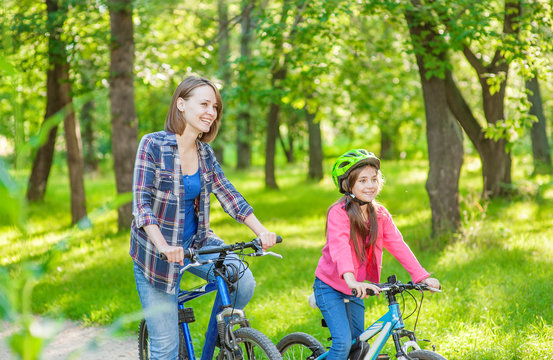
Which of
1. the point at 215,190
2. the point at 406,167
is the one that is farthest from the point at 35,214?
the point at 406,167

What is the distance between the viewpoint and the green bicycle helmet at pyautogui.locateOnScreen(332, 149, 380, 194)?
3.33m

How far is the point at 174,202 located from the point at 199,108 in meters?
0.53

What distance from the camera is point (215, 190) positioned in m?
3.63

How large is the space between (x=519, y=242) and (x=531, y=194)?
4097 millimetres

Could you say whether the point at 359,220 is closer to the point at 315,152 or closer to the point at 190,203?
the point at 190,203

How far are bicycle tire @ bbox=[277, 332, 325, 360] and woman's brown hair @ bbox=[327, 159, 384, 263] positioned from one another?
1.94 feet

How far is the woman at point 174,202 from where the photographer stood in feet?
10.8

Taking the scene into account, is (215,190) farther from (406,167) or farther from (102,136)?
(102,136)

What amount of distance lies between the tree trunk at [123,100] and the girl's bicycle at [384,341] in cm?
658

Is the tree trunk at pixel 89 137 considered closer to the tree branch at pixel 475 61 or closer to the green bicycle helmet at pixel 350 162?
the tree branch at pixel 475 61

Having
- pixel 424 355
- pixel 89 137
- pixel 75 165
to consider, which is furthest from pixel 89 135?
pixel 424 355

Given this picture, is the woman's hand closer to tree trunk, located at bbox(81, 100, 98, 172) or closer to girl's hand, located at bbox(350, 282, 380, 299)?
girl's hand, located at bbox(350, 282, 380, 299)

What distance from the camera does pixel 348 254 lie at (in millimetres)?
3174

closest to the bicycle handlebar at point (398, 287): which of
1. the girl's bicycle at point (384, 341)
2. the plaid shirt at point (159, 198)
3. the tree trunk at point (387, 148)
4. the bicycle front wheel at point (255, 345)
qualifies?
the girl's bicycle at point (384, 341)
